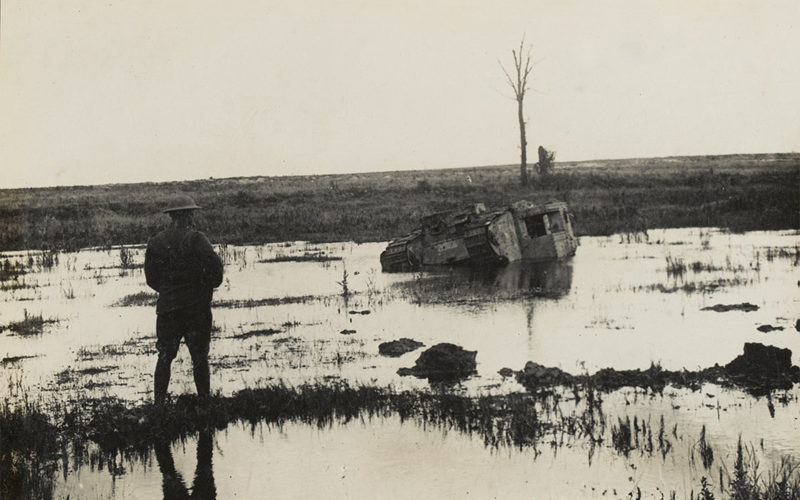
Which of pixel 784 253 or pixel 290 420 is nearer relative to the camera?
pixel 290 420

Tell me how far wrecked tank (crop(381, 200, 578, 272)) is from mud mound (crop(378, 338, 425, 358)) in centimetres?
945

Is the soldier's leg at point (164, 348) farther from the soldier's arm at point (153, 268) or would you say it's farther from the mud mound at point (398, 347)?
the mud mound at point (398, 347)

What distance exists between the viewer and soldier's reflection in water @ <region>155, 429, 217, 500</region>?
6231 millimetres

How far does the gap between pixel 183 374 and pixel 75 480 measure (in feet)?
12.3

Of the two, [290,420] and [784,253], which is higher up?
[784,253]

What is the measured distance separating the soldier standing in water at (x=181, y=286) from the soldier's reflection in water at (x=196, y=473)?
2.82 ft

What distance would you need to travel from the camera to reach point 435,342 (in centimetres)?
1174

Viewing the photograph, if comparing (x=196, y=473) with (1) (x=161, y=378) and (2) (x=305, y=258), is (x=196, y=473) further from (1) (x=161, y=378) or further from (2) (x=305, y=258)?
(2) (x=305, y=258)

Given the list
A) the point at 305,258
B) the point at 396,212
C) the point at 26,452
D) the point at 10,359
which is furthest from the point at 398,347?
the point at 396,212

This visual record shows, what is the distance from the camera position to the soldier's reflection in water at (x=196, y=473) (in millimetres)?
6231

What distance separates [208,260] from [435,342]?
437 centimetres

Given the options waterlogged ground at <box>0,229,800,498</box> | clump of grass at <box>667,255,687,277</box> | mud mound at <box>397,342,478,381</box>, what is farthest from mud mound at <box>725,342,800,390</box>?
clump of grass at <box>667,255,687,277</box>

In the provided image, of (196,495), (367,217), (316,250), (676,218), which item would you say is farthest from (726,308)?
(367,217)

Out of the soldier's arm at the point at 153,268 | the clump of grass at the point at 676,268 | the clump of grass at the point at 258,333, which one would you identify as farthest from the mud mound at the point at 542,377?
the clump of grass at the point at 676,268
